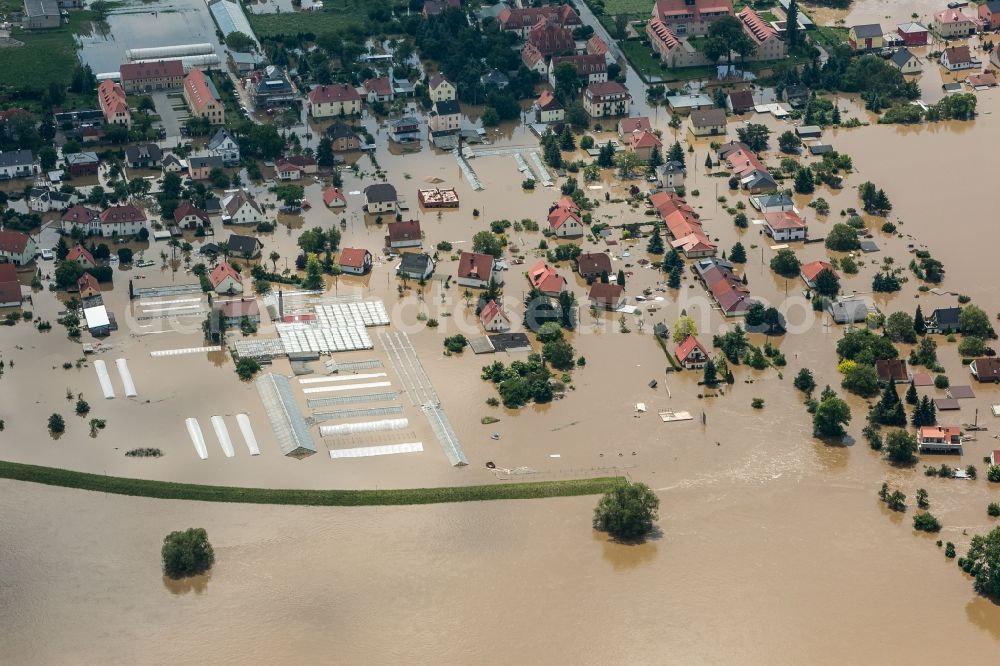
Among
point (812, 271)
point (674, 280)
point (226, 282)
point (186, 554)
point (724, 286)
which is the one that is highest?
point (226, 282)

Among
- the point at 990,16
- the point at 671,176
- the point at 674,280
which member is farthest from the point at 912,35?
the point at 674,280

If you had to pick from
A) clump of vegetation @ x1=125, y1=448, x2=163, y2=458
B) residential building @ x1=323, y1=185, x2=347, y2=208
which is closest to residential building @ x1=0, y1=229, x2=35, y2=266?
residential building @ x1=323, y1=185, x2=347, y2=208

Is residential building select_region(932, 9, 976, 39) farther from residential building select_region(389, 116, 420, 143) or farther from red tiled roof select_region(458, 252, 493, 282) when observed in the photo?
red tiled roof select_region(458, 252, 493, 282)

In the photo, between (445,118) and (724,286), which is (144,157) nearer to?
(445,118)

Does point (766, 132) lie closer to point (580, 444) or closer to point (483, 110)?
point (483, 110)

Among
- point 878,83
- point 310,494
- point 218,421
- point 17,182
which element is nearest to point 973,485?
point 310,494

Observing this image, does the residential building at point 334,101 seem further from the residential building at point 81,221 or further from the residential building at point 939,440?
the residential building at point 939,440
